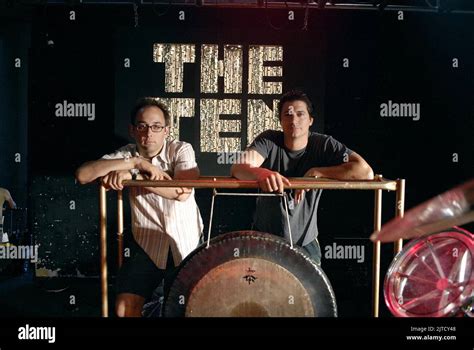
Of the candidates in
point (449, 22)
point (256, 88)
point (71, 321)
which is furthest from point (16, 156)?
point (449, 22)

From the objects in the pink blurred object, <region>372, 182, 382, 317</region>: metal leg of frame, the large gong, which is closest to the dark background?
<region>372, 182, 382, 317</region>: metal leg of frame

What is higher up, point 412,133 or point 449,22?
point 449,22

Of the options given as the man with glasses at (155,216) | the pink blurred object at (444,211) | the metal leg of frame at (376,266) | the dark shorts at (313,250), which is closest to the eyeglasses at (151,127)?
the man with glasses at (155,216)

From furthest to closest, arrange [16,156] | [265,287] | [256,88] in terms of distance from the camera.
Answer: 1. [16,156]
2. [256,88]
3. [265,287]

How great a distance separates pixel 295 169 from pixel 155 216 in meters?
0.65

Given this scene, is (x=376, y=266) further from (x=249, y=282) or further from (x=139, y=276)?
(x=139, y=276)

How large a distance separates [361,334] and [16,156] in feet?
9.88

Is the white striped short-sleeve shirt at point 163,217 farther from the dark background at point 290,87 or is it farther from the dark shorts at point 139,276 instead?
the dark background at point 290,87

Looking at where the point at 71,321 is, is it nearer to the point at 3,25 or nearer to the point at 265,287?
the point at 265,287

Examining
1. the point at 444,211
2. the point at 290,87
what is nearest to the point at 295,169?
the point at 290,87

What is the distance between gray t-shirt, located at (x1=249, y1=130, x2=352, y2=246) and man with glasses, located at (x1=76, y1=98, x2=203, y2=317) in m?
0.31

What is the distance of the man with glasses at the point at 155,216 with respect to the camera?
2.27 meters

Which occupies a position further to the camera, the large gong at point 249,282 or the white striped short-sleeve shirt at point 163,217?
the white striped short-sleeve shirt at point 163,217

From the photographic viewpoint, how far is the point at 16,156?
4359 millimetres
